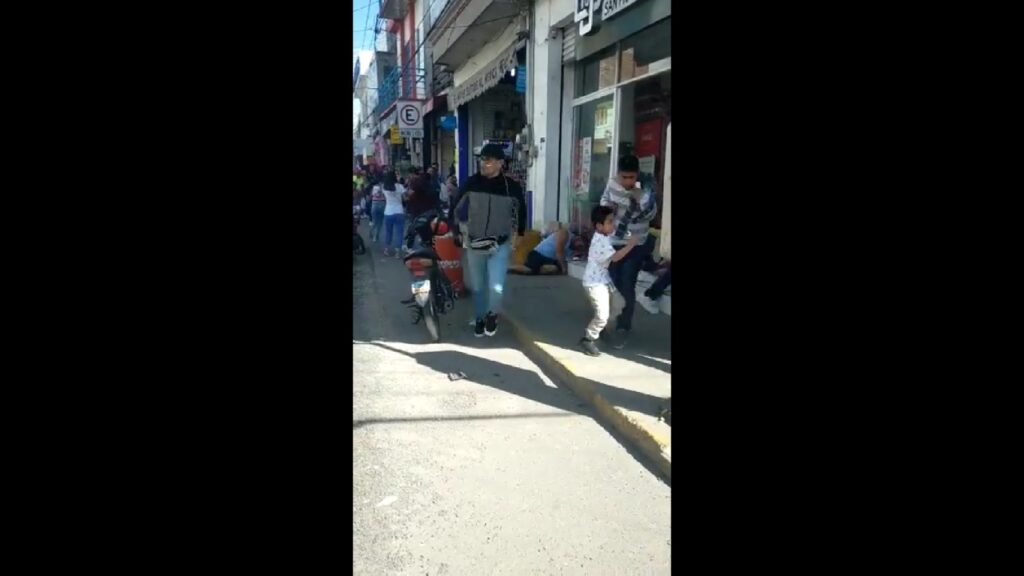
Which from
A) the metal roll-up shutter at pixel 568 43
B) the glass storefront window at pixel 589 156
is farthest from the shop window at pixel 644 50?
the metal roll-up shutter at pixel 568 43

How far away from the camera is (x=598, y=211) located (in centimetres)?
430

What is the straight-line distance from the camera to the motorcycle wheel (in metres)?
5.11

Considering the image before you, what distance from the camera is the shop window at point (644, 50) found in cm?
621

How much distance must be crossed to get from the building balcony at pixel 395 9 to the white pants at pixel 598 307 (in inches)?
688

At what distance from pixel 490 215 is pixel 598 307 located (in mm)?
1061

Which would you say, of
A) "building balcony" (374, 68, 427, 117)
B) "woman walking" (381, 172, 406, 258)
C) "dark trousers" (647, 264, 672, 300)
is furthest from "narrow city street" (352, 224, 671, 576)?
"building balcony" (374, 68, 427, 117)

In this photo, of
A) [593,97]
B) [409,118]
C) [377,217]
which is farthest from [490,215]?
[409,118]

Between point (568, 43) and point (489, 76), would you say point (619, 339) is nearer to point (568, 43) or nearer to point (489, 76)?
point (568, 43)

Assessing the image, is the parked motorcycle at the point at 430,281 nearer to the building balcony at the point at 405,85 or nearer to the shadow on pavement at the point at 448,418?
the shadow on pavement at the point at 448,418

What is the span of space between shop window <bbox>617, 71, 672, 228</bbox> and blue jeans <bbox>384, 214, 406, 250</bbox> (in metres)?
3.85

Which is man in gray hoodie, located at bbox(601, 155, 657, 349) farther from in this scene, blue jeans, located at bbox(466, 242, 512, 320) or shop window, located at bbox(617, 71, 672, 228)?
shop window, located at bbox(617, 71, 672, 228)

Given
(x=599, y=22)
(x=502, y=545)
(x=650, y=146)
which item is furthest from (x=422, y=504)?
(x=599, y=22)
